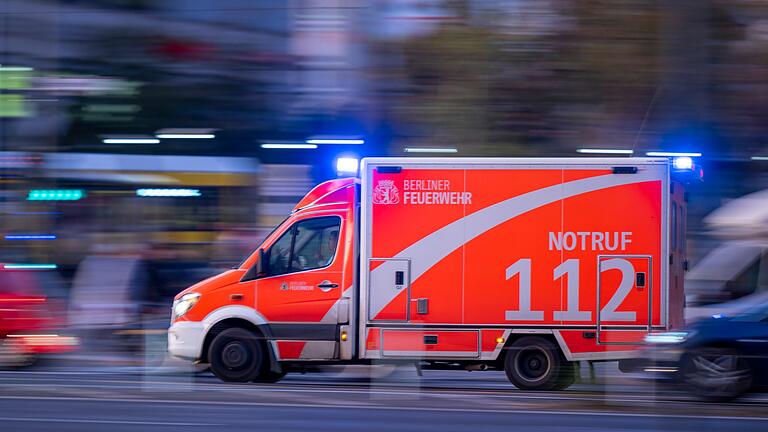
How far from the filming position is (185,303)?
1323cm

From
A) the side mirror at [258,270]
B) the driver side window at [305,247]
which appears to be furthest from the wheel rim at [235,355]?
the driver side window at [305,247]

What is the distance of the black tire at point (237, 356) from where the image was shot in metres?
13.0

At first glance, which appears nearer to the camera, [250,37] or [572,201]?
[572,201]

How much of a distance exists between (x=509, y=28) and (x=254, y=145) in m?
8.08

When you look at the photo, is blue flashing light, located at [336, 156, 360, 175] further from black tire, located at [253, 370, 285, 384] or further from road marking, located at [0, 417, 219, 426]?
road marking, located at [0, 417, 219, 426]

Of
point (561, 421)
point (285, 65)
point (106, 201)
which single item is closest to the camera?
point (561, 421)

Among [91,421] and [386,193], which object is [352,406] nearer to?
[91,421]

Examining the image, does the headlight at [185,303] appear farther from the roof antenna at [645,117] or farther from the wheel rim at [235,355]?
the roof antenna at [645,117]

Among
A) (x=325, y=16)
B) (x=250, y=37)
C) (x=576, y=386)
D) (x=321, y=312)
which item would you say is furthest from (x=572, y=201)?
(x=250, y=37)

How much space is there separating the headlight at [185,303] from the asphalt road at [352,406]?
0.85m

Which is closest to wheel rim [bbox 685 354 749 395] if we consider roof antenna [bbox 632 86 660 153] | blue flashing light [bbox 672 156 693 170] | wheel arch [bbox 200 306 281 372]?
blue flashing light [bbox 672 156 693 170]

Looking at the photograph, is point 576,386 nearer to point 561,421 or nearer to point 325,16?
point 561,421

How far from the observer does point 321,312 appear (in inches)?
506

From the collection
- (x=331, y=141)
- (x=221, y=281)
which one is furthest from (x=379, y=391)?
(x=331, y=141)
